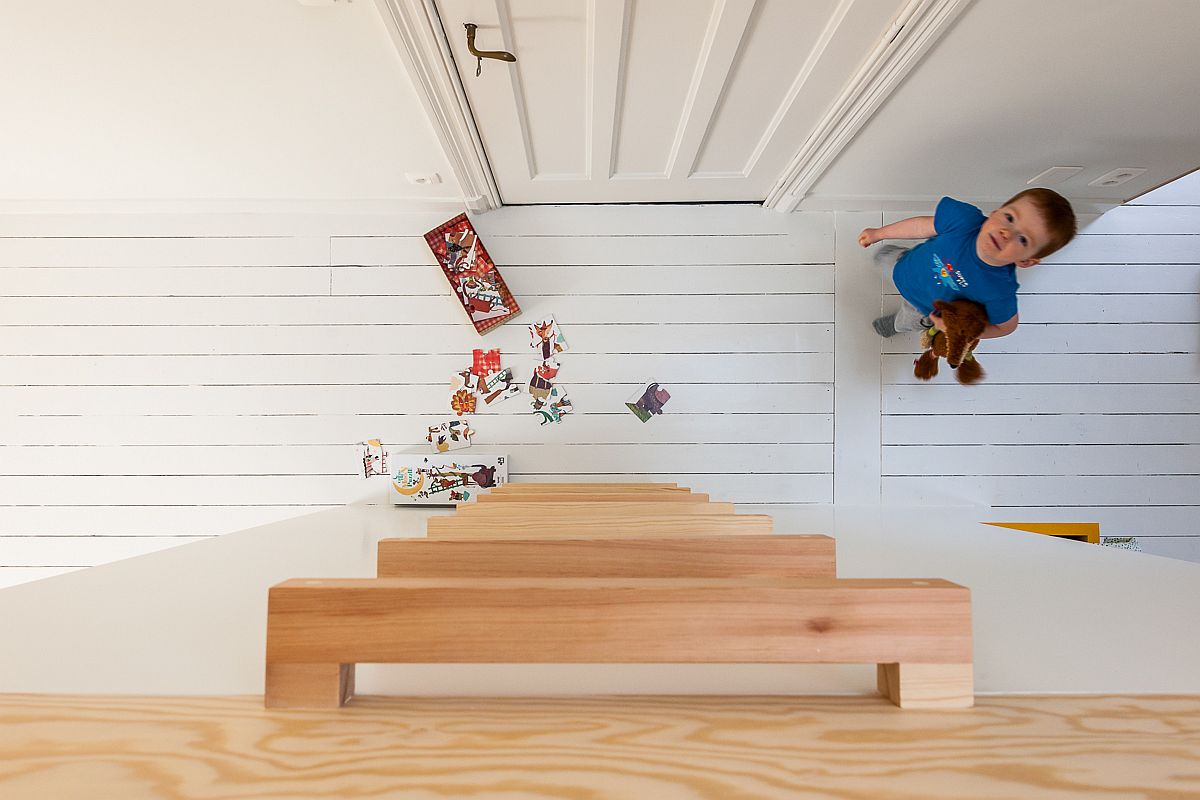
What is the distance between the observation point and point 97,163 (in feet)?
7.48

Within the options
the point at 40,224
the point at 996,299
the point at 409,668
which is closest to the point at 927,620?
the point at 409,668

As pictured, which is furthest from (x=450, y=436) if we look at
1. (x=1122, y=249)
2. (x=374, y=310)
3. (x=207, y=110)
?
(x=1122, y=249)

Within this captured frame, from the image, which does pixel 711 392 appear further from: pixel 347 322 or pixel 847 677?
pixel 847 677

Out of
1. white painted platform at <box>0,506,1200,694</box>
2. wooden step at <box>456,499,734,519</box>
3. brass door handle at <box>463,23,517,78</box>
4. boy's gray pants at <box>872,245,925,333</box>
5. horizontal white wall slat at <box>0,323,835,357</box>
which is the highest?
brass door handle at <box>463,23,517,78</box>

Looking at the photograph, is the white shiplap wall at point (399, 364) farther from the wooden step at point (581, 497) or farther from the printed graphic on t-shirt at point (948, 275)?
the wooden step at point (581, 497)

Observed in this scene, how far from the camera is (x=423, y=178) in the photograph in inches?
95.0

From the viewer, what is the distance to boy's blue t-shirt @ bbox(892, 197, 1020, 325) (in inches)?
82.0

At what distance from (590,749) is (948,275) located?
207cm

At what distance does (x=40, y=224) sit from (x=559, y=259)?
6.37 feet

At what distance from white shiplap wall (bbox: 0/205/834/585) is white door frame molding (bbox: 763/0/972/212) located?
468 mm

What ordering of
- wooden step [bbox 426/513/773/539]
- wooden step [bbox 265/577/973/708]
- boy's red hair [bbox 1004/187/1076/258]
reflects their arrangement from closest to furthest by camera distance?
wooden step [bbox 265/577/973/708] < wooden step [bbox 426/513/773/539] < boy's red hair [bbox 1004/187/1076/258]

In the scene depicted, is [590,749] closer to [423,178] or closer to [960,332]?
[960,332]

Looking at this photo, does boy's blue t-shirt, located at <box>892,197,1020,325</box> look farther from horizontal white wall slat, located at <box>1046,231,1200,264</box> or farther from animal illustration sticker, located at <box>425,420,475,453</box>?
animal illustration sticker, located at <box>425,420,475,453</box>

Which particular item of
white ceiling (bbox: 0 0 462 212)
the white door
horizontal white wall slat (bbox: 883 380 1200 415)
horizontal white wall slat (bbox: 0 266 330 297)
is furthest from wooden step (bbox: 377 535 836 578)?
horizontal white wall slat (bbox: 0 266 330 297)
